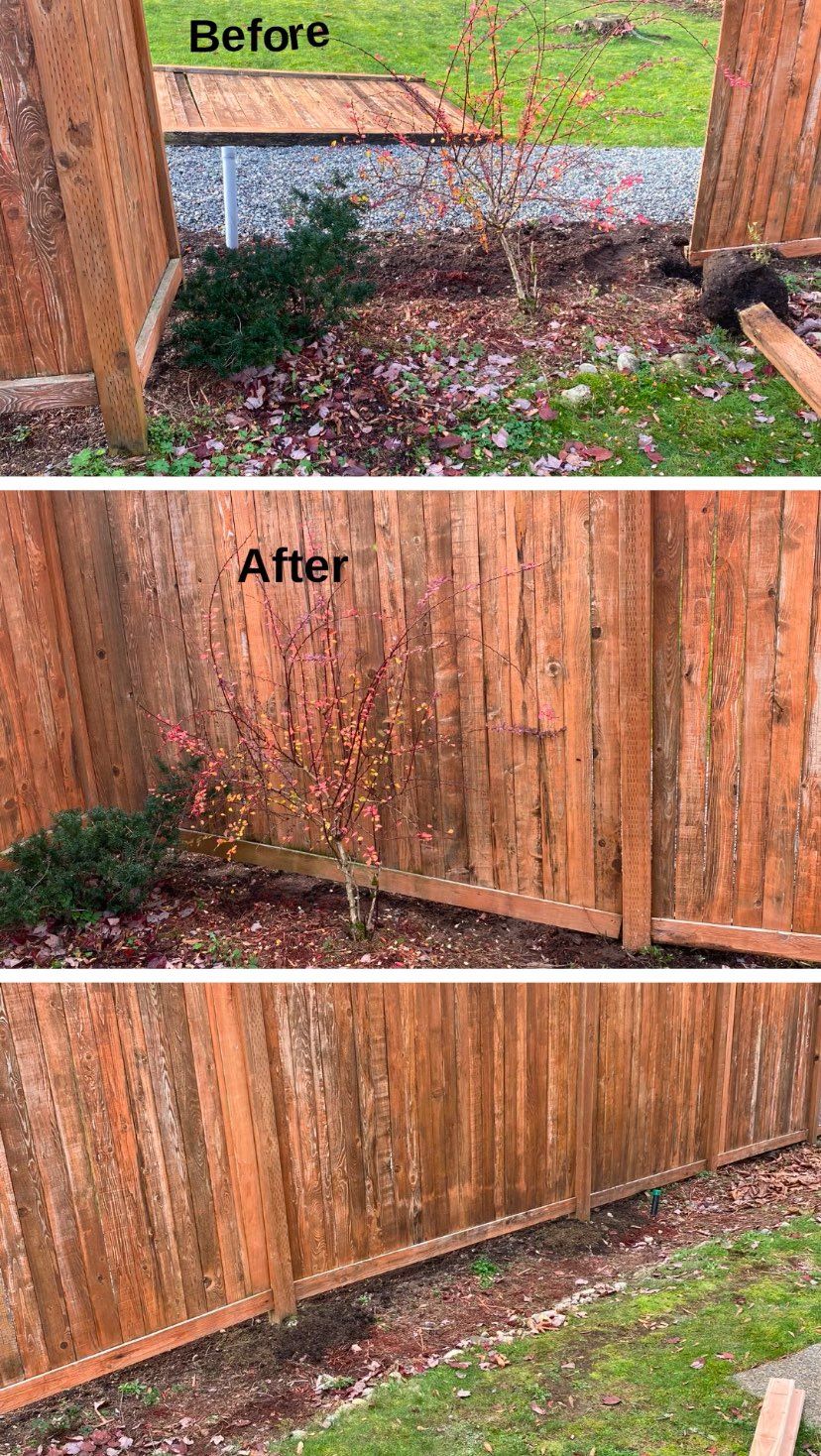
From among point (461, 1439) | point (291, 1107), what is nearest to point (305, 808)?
point (291, 1107)

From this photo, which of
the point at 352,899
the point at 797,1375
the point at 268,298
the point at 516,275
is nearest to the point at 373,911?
the point at 352,899

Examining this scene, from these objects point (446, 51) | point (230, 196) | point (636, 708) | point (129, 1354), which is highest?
point (446, 51)

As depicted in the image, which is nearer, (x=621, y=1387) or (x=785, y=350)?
(x=621, y=1387)

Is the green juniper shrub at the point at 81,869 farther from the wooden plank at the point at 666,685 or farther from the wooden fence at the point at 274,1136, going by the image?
the wooden plank at the point at 666,685

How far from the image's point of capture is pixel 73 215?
3742 millimetres

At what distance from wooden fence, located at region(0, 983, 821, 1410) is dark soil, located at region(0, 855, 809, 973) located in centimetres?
18

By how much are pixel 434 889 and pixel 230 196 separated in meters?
3.57

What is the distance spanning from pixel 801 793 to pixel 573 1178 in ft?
7.52

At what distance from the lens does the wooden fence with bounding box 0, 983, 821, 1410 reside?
3.47m

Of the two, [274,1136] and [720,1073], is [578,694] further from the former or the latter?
[720,1073]

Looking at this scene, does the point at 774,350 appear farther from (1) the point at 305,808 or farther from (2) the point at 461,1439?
(2) the point at 461,1439

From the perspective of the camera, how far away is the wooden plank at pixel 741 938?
164 inches

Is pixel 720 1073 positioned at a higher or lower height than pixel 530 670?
lower

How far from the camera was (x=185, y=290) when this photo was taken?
491 cm
